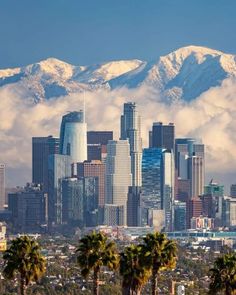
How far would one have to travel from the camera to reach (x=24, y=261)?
95188 millimetres

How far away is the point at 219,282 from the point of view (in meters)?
94.1

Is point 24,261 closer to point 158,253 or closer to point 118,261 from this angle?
point 118,261

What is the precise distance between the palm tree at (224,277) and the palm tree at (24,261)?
1076 cm

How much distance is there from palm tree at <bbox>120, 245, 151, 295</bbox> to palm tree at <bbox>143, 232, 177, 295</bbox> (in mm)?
459

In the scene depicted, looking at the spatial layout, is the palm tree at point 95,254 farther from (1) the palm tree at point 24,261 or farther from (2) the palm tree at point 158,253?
(1) the palm tree at point 24,261

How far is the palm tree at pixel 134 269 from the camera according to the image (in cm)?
9562

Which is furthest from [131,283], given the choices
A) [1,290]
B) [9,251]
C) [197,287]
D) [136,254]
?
[197,287]

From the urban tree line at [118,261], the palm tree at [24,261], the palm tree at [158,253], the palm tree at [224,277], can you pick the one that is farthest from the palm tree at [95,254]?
the palm tree at [224,277]

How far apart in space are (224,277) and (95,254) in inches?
318

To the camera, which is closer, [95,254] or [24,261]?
[95,254]

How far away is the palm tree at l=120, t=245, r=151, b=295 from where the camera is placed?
A: 9562cm

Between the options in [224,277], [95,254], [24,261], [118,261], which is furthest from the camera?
[118,261]

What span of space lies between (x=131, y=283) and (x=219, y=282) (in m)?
5.74

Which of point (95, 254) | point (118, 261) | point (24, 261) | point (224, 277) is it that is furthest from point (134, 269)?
point (24, 261)
